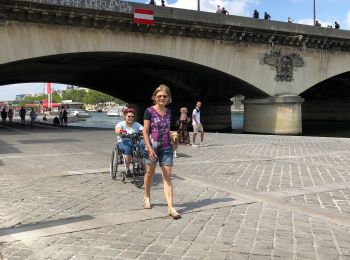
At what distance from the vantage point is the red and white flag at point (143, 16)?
23.7 m

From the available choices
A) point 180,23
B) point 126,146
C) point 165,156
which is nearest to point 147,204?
point 165,156

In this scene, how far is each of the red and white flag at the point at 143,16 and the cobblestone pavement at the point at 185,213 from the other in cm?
1415

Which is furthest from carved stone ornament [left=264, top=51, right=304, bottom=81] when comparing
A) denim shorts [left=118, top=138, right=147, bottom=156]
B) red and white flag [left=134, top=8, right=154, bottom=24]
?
denim shorts [left=118, top=138, right=147, bottom=156]

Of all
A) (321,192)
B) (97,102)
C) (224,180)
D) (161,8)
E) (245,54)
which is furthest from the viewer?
(97,102)

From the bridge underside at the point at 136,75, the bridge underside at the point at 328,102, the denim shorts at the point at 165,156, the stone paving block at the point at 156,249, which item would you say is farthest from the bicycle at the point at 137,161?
the bridge underside at the point at 328,102

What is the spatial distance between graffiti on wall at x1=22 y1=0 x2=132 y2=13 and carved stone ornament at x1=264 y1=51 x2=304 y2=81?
1141 centimetres

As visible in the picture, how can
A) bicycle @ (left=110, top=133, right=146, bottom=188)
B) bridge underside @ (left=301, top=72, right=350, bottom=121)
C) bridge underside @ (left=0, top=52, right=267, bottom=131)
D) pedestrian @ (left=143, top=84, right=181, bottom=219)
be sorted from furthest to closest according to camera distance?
bridge underside @ (left=301, top=72, right=350, bottom=121) < bridge underside @ (left=0, top=52, right=267, bottom=131) < bicycle @ (left=110, top=133, right=146, bottom=188) < pedestrian @ (left=143, top=84, right=181, bottom=219)

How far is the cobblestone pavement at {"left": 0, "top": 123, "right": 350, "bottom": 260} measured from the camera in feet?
15.5

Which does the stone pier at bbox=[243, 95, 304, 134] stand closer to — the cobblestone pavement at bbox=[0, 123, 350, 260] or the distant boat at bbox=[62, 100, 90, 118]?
the cobblestone pavement at bbox=[0, 123, 350, 260]

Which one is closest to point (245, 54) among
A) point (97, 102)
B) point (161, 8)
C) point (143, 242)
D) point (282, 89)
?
point (282, 89)

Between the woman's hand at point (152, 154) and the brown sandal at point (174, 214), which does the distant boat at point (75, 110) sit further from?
the brown sandal at point (174, 214)

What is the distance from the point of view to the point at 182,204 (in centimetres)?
678

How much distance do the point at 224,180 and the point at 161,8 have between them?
17706 millimetres

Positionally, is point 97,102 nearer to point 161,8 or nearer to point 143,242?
point 161,8
